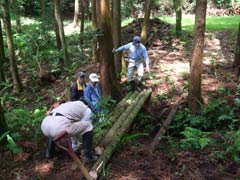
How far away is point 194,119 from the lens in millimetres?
9336

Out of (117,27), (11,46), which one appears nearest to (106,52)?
(117,27)

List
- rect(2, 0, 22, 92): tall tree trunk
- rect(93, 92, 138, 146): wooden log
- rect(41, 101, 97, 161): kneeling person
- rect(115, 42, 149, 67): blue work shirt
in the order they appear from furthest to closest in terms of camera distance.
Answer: rect(2, 0, 22, 92): tall tree trunk < rect(115, 42, 149, 67): blue work shirt < rect(93, 92, 138, 146): wooden log < rect(41, 101, 97, 161): kneeling person

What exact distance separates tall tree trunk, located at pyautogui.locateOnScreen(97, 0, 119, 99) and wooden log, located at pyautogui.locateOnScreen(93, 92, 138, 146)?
0.80 m

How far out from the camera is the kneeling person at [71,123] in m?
5.51

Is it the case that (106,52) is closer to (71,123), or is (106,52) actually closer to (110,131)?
(110,131)

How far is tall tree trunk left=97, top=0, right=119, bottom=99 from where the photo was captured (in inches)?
387

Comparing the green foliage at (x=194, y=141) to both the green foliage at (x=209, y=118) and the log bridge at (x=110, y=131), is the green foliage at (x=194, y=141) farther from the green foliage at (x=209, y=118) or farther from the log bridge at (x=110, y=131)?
the green foliage at (x=209, y=118)

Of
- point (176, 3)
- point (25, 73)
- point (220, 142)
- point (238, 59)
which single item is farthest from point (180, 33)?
point (220, 142)

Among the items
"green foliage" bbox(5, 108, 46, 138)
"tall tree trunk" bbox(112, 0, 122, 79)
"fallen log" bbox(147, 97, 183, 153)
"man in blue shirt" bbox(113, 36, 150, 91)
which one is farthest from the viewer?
"tall tree trunk" bbox(112, 0, 122, 79)

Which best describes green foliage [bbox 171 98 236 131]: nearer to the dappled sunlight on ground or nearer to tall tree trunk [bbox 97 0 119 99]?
tall tree trunk [bbox 97 0 119 99]

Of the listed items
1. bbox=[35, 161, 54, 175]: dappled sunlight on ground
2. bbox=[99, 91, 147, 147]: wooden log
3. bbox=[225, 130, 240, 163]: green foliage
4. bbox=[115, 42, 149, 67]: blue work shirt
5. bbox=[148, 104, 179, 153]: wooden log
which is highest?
bbox=[115, 42, 149, 67]: blue work shirt

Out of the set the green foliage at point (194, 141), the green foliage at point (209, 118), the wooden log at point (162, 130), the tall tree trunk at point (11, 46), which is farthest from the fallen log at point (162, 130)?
the tall tree trunk at point (11, 46)

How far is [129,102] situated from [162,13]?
98.0 feet

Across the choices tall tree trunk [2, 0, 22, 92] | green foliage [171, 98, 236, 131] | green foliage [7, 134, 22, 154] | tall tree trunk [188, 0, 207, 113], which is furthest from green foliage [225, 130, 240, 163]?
tall tree trunk [2, 0, 22, 92]
